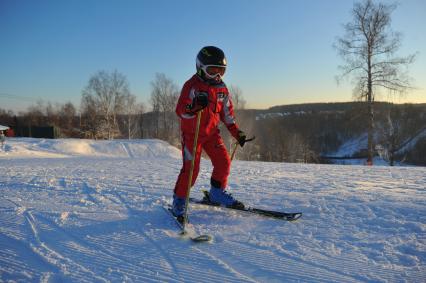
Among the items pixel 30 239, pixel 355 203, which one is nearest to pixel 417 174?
pixel 355 203

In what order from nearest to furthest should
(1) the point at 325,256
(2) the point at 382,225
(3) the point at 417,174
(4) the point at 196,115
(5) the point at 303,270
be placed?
(5) the point at 303,270 < (1) the point at 325,256 < (2) the point at 382,225 < (4) the point at 196,115 < (3) the point at 417,174

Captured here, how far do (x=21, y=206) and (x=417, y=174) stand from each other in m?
6.93

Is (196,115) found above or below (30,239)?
above

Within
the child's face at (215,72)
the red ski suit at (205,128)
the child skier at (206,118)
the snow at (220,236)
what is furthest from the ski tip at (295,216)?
the child's face at (215,72)

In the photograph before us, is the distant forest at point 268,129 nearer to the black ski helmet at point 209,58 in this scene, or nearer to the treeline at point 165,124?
the treeline at point 165,124

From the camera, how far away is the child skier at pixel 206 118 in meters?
3.75

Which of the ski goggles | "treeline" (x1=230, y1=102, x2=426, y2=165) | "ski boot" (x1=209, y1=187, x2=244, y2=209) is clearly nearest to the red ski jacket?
the ski goggles

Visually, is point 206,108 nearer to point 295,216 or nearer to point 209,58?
point 209,58

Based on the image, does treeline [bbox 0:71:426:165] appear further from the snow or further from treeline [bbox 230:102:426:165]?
the snow

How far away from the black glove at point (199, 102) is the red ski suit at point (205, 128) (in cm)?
7

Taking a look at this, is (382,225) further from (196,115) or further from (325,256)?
(196,115)

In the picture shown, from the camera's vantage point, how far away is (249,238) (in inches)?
121

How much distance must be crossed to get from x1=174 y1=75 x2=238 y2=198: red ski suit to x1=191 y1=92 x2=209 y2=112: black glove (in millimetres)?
72

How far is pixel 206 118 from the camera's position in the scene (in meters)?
3.90
